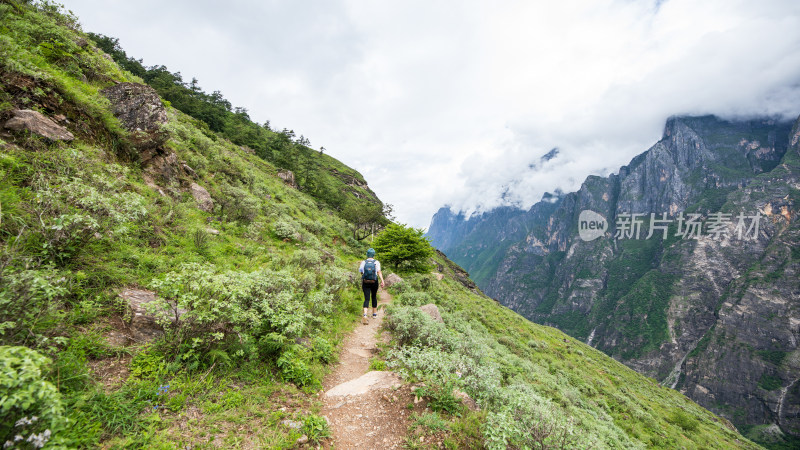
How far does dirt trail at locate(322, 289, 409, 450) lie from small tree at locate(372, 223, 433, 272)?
14495 millimetres

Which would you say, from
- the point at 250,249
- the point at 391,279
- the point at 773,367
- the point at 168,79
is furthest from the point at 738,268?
the point at 168,79

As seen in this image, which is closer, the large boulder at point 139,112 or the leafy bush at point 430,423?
the leafy bush at point 430,423

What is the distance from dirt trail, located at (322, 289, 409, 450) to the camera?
4785 millimetres

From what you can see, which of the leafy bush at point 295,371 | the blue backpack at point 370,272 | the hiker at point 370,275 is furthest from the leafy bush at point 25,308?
the blue backpack at point 370,272

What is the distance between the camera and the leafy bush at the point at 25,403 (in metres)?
2.07

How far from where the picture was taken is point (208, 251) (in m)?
8.73

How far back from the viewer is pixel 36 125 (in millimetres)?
6934

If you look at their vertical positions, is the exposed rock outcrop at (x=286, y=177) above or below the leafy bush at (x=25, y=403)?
above

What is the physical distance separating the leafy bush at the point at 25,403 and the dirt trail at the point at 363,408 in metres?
3.39

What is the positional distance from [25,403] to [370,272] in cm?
840

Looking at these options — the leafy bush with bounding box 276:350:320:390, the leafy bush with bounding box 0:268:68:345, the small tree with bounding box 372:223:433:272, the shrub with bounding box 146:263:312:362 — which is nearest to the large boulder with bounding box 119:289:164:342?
the shrub with bounding box 146:263:312:362

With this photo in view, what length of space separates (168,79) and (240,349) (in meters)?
64.1

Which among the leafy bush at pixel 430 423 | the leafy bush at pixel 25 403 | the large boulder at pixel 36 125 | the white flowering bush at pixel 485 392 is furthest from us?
the large boulder at pixel 36 125

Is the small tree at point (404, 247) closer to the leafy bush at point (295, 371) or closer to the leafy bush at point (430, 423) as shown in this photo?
the leafy bush at point (295, 371)
